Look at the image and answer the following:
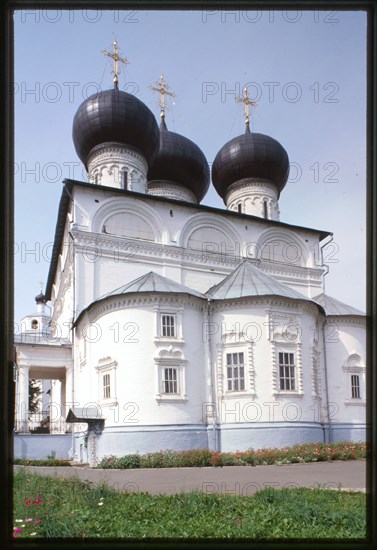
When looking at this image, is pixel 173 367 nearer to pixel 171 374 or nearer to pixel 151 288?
pixel 171 374

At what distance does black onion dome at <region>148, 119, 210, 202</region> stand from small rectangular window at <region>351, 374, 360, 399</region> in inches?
548

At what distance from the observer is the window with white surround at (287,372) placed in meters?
19.2

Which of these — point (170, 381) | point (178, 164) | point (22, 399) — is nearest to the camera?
point (170, 381)

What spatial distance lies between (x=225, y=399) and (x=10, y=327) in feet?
58.3

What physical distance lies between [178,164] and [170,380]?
605 inches

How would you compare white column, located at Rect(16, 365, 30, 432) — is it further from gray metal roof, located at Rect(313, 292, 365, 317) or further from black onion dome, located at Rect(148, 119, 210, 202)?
black onion dome, located at Rect(148, 119, 210, 202)

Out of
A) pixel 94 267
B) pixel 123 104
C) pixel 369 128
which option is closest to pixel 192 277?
pixel 94 267

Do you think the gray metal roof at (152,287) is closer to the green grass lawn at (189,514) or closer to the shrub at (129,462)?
the shrub at (129,462)

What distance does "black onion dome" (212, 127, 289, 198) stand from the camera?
29719mm

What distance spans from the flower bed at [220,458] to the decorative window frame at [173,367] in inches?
74.0

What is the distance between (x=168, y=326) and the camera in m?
19.0

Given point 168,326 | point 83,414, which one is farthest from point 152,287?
point 83,414

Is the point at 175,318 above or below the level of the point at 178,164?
below

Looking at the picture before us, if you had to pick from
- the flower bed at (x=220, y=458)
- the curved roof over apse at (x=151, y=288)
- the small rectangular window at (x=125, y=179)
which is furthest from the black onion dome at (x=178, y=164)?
the flower bed at (x=220, y=458)
